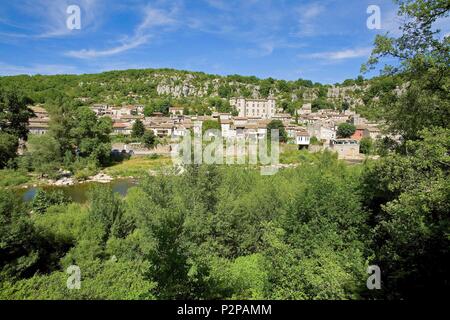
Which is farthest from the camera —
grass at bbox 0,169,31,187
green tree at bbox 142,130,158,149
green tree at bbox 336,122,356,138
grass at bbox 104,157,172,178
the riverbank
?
green tree at bbox 336,122,356,138

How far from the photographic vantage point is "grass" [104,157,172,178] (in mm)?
29641

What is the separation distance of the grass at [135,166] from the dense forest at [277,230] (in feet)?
47.6

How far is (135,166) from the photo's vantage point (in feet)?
107

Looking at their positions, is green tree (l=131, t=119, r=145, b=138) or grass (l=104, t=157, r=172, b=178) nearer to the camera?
grass (l=104, t=157, r=172, b=178)

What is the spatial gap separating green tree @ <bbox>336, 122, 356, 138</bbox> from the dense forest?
115 ft

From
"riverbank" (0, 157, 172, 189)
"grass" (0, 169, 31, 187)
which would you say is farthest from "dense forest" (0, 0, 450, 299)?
"grass" (0, 169, 31, 187)

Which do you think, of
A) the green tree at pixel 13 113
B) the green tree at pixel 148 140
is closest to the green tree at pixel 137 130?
the green tree at pixel 148 140

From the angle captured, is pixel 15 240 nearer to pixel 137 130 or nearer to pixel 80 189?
pixel 80 189

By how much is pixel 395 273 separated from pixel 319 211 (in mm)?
3113

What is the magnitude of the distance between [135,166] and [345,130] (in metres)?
33.5

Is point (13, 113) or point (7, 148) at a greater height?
point (13, 113)

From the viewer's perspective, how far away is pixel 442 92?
5.82 meters

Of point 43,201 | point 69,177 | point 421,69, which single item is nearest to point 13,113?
point 69,177

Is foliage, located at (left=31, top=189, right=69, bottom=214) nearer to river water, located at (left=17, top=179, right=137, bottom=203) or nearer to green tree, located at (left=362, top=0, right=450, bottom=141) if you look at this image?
river water, located at (left=17, top=179, right=137, bottom=203)
